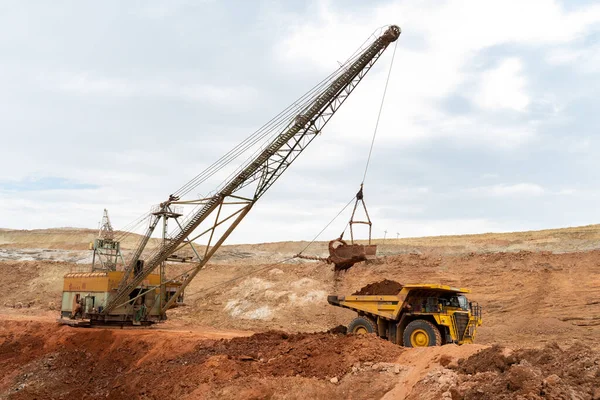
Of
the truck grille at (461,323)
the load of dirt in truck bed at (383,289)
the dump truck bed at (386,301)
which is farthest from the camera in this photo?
the load of dirt in truck bed at (383,289)

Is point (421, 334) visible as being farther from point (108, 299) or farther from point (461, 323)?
point (108, 299)

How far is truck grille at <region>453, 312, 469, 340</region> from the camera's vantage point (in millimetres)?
14445

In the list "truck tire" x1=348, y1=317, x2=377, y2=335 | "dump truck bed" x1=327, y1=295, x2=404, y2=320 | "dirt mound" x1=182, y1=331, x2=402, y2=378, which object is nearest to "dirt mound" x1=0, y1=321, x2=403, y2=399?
"dirt mound" x1=182, y1=331, x2=402, y2=378

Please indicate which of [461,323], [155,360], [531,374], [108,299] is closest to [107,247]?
[108,299]

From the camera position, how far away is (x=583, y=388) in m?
6.99

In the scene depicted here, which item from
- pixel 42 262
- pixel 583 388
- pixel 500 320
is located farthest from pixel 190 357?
pixel 42 262

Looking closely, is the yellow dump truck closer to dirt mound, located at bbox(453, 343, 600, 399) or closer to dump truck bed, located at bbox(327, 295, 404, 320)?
dump truck bed, located at bbox(327, 295, 404, 320)

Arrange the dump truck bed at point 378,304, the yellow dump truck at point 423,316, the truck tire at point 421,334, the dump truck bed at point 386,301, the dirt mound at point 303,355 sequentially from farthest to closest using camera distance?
the dump truck bed at point 378,304 → the dump truck bed at point 386,301 → the yellow dump truck at point 423,316 → the truck tire at point 421,334 → the dirt mound at point 303,355

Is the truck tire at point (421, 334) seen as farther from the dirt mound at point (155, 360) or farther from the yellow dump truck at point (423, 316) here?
the dirt mound at point (155, 360)

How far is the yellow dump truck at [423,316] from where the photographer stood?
1431 centimetres

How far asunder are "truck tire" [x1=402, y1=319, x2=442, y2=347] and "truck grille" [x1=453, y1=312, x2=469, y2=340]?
57cm

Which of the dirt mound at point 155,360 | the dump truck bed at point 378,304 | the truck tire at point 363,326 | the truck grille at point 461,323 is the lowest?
the dirt mound at point 155,360

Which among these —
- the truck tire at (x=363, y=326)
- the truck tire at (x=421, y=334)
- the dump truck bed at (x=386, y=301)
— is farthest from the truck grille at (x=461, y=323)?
the truck tire at (x=363, y=326)

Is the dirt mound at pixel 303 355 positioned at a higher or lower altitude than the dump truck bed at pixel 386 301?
lower
